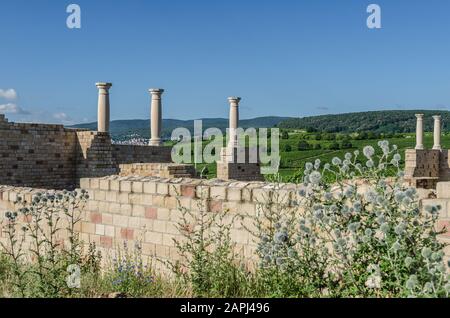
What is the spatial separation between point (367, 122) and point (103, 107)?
6843 cm

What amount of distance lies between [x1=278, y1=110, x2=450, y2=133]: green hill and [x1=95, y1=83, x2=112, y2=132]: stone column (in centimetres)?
5334

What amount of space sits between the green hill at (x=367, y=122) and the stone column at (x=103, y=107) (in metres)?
53.3

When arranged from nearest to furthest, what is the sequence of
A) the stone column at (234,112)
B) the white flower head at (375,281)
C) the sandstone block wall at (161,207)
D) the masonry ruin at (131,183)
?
the white flower head at (375,281)
the sandstone block wall at (161,207)
the masonry ruin at (131,183)
the stone column at (234,112)

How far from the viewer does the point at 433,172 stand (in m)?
24.6

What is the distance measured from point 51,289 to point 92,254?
2.57 meters

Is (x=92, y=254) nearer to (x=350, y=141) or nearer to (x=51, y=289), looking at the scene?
(x=51, y=289)

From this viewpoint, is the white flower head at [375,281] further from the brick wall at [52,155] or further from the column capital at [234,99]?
the column capital at [234,99]

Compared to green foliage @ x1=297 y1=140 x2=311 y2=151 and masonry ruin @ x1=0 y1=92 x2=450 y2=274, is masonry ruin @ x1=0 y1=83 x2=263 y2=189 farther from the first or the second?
green foliage @ x1=297 y1=140 x2=311 y2=151

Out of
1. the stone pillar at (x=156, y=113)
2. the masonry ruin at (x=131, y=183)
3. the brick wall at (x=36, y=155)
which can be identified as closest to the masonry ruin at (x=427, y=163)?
the masonry ruin at (x=131, y=183)

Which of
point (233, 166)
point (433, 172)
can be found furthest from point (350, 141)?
point (233, 166)

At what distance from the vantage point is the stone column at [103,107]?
20375mm

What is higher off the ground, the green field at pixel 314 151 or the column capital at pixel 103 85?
the column capital at pixel 103 85

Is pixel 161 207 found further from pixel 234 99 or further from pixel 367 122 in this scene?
pixel 367 122

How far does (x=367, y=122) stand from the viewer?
84250 mm
